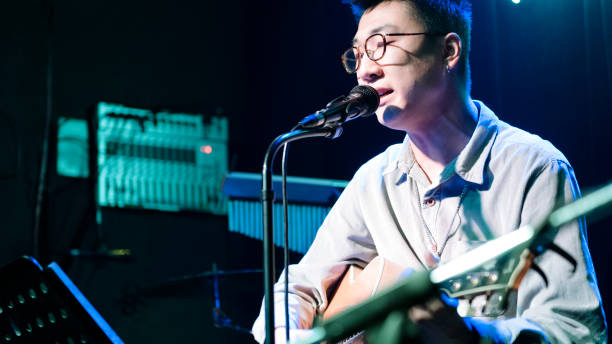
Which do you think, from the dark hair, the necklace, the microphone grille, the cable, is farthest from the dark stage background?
the microphone grille

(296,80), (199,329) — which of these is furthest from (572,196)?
(199,329)

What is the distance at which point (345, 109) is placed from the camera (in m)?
2.08

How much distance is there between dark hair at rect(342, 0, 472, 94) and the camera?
2.55 meters

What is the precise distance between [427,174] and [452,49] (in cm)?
48

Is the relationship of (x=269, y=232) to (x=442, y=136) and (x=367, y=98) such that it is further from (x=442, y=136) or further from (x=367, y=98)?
(x=442, y=136)

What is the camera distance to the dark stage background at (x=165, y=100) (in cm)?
524

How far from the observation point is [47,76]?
5.43 m

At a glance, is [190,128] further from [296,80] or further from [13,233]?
[13,233]

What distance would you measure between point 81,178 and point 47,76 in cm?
84

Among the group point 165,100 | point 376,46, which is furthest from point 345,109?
point 165,100

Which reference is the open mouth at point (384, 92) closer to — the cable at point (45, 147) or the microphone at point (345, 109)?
the microphone at point (345, 109)

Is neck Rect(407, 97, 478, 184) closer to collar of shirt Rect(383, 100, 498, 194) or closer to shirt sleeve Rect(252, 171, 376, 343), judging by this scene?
collar of shirt Rect(383, 100, 498, 194)

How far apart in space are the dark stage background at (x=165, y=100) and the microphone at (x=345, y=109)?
7.35 ft

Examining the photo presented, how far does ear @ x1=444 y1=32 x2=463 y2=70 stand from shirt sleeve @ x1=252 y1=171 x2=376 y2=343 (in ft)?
1.89
